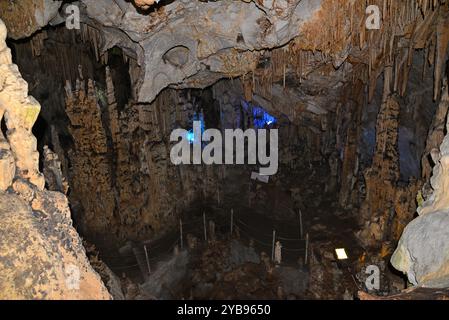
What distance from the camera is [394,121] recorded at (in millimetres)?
10000

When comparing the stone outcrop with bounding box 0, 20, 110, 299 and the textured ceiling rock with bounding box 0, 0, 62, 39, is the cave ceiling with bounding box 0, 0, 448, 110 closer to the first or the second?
the textured ceiling rock with bounding box 0, 0, 62, 39

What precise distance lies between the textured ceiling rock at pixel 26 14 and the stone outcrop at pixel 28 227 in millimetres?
3115

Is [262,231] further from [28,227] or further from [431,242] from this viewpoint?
[28,227]

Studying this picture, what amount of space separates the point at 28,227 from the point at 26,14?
487 centimetres

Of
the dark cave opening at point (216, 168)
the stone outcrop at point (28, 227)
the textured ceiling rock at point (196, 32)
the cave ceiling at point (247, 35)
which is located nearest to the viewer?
the stone outcrop at point (28, 227)

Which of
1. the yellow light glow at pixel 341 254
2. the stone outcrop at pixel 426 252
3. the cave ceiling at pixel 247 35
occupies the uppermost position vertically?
the cave ceiling at pixel 247 35

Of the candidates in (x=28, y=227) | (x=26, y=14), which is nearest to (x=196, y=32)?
(x=26, y=14)

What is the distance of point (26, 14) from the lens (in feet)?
24.1

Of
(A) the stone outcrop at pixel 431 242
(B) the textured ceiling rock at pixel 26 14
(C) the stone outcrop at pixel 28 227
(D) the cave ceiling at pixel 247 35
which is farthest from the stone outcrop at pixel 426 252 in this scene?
(B) the textured ceiling rock at pixel 26 14

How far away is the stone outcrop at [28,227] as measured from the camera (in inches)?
139

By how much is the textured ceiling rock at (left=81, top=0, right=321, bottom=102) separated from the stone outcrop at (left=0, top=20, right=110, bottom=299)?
3911mm

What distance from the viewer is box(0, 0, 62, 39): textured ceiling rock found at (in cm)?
719

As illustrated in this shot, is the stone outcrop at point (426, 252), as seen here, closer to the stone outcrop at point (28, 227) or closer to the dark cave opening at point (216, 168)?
the stone outcrop at point (28, 227)

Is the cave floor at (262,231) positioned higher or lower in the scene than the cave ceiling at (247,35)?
lower
